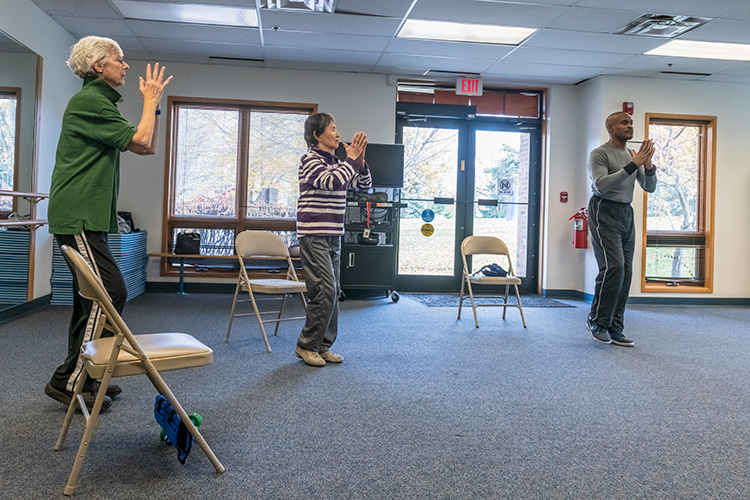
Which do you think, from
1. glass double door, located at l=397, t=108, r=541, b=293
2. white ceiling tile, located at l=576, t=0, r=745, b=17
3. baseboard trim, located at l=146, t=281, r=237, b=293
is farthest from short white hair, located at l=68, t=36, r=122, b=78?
glass double door, located at l=397, t=108, r=541, b=293

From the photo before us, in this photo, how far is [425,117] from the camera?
7395 millimetres

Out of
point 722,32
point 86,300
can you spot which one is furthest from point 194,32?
point 722,32

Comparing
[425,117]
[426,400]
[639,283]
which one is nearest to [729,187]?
[639,283]

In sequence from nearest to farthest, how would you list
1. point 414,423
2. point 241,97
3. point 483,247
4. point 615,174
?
point 414,423 < point 615,174 < point 483,247 < point 241,97

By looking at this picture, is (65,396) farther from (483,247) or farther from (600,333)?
(483,247)

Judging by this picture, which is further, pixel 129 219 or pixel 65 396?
pixel 129 219

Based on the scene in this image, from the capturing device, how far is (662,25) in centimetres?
524

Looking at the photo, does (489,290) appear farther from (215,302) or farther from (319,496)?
(319,496)

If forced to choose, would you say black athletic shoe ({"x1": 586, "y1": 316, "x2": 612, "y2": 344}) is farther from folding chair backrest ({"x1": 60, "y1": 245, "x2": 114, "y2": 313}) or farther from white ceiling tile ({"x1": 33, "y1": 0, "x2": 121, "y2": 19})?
white ceiling tile ({"x1": 33, "y1": 0, "x2": 121, "y2": 19})

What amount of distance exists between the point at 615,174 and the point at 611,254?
1.87 feet

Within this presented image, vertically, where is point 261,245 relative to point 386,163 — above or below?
below

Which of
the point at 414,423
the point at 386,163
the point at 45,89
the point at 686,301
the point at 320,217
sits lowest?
the point at 414,423

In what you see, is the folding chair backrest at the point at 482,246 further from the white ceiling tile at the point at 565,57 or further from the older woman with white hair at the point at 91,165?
the older woman with white hair at the point at 91,165

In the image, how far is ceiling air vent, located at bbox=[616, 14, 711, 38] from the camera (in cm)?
508
